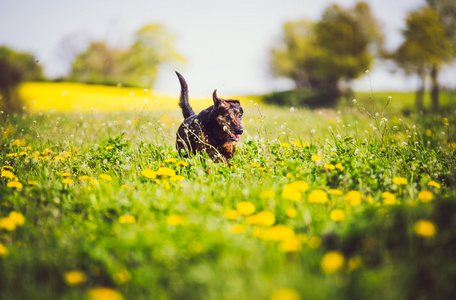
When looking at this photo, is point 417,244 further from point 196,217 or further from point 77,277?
point 77,277

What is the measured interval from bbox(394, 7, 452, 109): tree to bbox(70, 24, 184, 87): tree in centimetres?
3435

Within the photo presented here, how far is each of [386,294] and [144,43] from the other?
4787cm

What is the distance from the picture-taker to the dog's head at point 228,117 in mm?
3664

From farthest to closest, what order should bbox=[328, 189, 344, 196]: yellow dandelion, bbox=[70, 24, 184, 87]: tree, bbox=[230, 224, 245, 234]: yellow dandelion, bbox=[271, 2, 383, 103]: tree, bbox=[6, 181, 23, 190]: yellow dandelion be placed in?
bbox=[70, 24, 184, 87]: tree
bbox=[271, 2, 383, 103]: tree
bbox=[6, 181, 23, 190]: yellow dandelion
bbox=[328, 189, 344, 196]: yellow dandelion
bbox=[230, 224, 245, 234]: yellow dandelion

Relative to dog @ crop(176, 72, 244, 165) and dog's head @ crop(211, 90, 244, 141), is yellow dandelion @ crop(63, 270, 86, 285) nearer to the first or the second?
dog @ crop(176, 72, 244, 165)

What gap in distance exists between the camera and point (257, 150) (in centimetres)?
393

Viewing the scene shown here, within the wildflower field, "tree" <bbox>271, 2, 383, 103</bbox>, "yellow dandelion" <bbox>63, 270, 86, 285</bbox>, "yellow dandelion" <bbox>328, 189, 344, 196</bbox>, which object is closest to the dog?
the wildflower field

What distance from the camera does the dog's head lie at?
3.66 meters

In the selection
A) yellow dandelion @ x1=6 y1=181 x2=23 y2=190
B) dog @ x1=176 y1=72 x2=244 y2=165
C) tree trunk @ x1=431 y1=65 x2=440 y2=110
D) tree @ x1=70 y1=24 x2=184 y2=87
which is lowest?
yellow dandelion @ x1=6 y1=181 x2=23 y2=190

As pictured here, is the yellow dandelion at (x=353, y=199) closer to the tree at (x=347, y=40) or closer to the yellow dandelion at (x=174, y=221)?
the yellow dandelion at (x=174, y=221)

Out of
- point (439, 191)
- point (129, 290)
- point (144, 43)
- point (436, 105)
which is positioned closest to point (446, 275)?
point (439, 191)

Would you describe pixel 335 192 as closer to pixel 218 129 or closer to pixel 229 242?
pixel 229 242

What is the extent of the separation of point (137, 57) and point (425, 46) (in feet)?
124

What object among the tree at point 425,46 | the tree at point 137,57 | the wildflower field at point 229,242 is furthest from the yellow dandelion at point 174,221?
the tree at point 137,57
